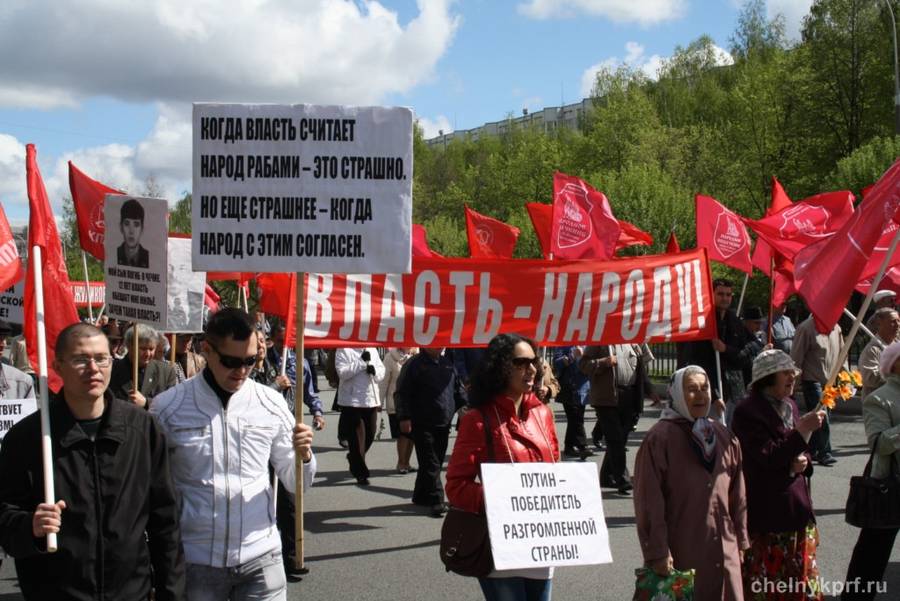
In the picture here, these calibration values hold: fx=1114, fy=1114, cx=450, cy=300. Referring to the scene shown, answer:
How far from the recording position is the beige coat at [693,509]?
17.5 feet

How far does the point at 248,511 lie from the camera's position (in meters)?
4.30

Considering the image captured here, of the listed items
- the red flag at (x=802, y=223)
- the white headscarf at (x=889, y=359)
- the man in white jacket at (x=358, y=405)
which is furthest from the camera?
the man in white jacket at (x=358, y=405)

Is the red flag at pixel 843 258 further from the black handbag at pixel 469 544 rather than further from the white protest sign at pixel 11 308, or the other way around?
the white protest sign at pixel 11 308

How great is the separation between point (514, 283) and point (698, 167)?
121 ft

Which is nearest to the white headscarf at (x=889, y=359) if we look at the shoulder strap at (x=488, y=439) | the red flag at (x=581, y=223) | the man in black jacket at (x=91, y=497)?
the shoulder strap at (x=488, y=439)

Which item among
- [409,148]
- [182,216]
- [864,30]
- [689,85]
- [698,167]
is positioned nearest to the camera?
[409,148]

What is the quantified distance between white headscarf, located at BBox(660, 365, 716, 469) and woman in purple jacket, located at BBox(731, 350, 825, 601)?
517 mm

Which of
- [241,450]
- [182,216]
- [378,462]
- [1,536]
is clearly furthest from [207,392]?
[182,216]

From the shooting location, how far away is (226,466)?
14.1ft

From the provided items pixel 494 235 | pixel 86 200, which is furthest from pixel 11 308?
pixel 494 235

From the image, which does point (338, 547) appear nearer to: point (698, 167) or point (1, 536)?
point (1, 536)

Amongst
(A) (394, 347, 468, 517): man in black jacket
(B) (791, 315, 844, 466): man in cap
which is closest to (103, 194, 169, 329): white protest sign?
(A) (394, 347, 468, 517): man in black jacket

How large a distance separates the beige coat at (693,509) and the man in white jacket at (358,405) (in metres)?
7.02

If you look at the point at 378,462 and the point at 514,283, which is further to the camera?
the point at 378,462
